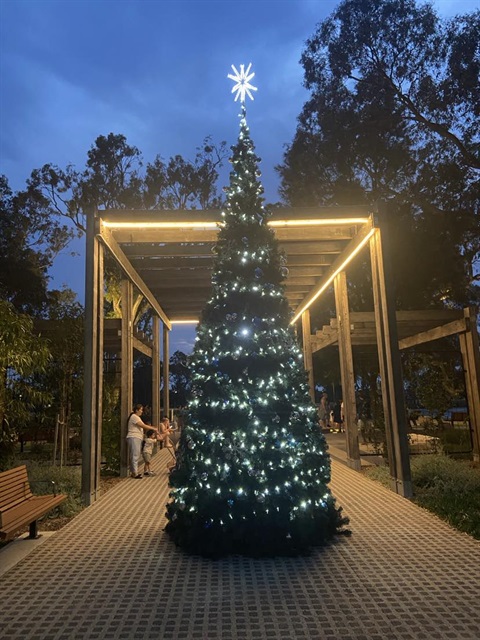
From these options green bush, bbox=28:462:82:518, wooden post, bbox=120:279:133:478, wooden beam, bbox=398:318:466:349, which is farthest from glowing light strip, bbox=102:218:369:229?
green bush, bbox=28:462:82:518

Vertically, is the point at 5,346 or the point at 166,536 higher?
the point at 5,346

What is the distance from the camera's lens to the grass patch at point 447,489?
5.39 metres

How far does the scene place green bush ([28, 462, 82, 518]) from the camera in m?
6.18

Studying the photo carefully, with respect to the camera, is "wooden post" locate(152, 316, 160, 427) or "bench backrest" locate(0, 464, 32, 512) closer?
"bench backrest" locate(0, 464, 32, 512)

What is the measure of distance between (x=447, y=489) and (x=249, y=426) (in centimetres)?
367

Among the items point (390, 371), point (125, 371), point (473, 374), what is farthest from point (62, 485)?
point (473, 374)

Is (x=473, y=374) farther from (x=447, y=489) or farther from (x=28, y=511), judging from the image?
(x=28, y=511)

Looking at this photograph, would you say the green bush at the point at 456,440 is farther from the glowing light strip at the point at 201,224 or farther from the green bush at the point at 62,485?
the green bush at the point at 62,485

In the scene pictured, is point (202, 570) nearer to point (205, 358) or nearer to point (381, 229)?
point (205, 358)

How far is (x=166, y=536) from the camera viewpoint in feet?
16.5

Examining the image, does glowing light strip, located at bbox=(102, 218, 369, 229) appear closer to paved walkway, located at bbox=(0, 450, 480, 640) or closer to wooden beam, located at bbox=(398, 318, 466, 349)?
wooden beam, located at bbox=(398, 318, 466, 349)

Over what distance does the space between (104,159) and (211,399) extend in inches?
716

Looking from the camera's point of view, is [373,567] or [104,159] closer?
[373,567]

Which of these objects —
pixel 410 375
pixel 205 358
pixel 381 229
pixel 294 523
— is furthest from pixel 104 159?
pixel 294 523
